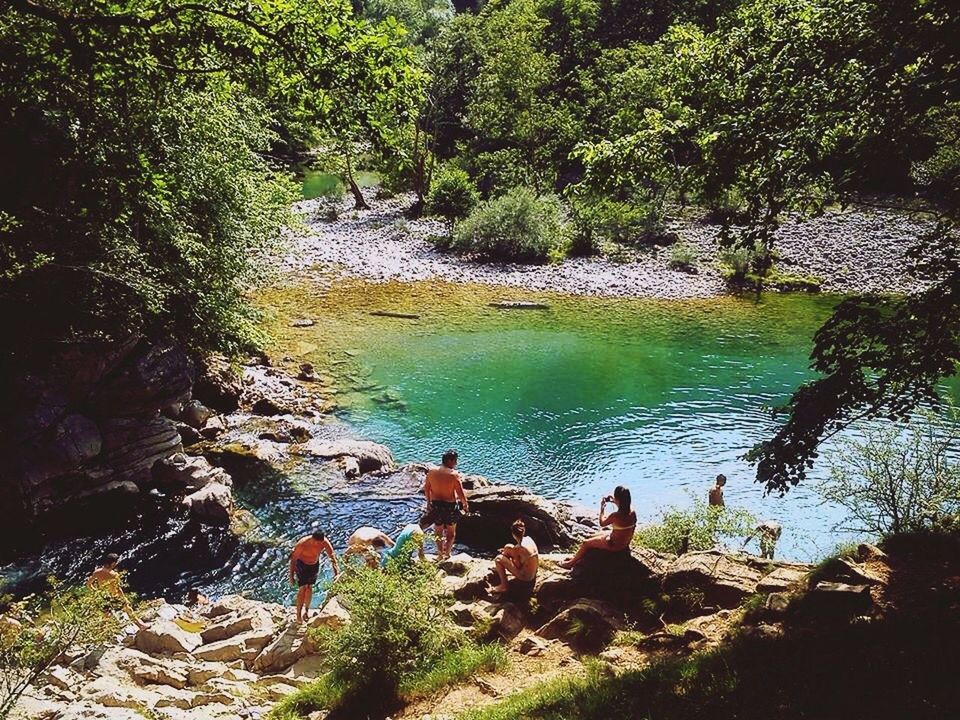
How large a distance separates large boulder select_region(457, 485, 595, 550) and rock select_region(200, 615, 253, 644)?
5450 mm

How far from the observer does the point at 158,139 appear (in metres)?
16.4

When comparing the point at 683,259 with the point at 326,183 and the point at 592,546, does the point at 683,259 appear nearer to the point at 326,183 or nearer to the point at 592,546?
the point at 592,546

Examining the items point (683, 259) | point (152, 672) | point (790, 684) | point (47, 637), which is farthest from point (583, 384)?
point (47, 637)

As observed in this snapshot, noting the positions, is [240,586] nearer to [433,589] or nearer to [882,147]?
[433,589]

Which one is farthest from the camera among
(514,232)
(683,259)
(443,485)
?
(514,232)

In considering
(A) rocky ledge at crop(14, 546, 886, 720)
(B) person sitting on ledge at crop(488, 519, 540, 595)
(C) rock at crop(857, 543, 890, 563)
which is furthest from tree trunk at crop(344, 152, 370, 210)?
(C) rock at crop(857, 543, 890, 563)

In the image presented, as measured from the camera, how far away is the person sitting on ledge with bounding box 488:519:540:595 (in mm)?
10867

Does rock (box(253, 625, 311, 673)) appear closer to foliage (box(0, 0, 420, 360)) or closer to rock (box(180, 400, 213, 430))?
foliage (box(0, 0, 420, 360))

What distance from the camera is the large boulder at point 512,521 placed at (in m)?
15.4

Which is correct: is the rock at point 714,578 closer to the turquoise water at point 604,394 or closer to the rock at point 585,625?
the rock at point 585,625

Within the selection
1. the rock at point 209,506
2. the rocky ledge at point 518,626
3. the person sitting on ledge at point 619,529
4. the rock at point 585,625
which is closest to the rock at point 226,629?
the rocky ledge at point 518,626

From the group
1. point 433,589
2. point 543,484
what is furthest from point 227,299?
point 433,589

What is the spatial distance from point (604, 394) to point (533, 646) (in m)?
15.0

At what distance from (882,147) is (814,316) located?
2603 cm
